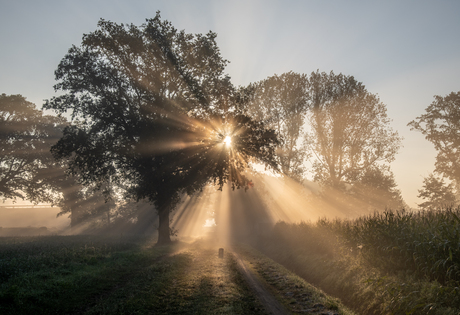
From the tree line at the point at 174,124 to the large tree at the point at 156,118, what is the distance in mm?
97

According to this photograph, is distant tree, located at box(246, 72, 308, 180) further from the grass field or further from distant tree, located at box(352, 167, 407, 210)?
the grass field

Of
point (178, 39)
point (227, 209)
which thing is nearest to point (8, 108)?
point (178, 39)

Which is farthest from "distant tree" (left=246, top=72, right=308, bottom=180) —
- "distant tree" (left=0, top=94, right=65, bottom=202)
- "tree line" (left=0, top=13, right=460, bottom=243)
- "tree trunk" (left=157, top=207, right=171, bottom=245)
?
"distant tree" (left=0, top=94, right=65, bottom=202)

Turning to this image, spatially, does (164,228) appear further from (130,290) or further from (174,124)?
(130,290)

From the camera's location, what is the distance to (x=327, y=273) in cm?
1538

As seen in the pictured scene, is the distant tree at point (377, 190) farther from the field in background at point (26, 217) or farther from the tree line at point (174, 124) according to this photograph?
the field in background at point (26, 217)

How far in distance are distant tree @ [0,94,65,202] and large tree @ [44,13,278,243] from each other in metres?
15.0

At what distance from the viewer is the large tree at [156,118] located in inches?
894

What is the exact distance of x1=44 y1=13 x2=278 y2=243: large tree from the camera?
22703 mm

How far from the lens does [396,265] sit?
11148mm

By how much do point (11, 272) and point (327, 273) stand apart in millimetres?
15401

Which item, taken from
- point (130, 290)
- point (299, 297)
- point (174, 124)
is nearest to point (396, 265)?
point (299, 297)

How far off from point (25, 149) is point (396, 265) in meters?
44.1

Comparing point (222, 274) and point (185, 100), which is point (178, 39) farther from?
point (222, 274)
